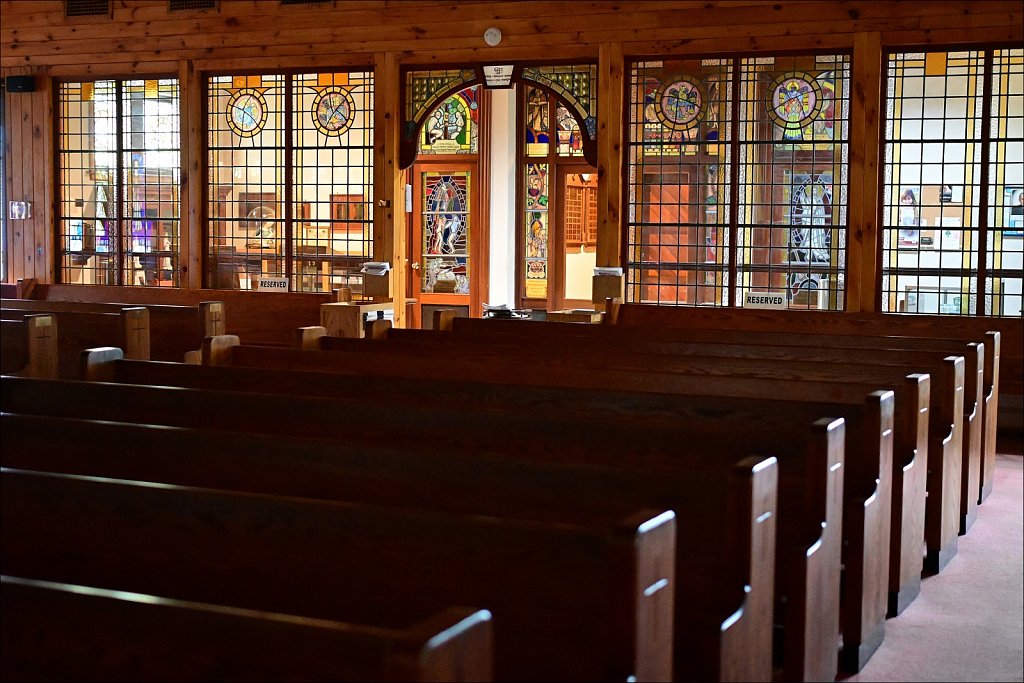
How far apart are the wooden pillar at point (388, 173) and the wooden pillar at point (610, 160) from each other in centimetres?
156

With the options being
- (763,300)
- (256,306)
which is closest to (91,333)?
(256,306)

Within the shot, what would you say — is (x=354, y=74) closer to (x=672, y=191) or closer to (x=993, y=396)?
(x=672, y=191)

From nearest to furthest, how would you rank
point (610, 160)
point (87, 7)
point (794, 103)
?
point (794, 103)
point (610, 160)
point (87, 7)

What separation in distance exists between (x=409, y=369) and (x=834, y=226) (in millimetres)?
4176

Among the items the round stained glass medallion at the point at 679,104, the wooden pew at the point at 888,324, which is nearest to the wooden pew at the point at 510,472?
the wooden pew at the point at 888,324

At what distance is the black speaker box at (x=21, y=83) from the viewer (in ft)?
30.9

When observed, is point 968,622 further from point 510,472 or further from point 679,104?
point 679,104

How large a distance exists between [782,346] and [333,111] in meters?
4.92

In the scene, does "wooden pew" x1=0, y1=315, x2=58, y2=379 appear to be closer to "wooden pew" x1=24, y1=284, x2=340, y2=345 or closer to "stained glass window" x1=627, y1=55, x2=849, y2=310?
"wooden pew" x1=24, y1=284, x2=340, y2=345

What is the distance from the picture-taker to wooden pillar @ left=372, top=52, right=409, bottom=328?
8461mm

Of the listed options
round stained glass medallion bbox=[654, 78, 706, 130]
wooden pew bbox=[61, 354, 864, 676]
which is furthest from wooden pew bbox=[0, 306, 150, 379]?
round stained glass medallion bbox=[654, 78, 706, 130]

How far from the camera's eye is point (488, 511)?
2506 millimetres

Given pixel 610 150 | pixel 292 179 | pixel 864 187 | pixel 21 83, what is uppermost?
pixel 21 83

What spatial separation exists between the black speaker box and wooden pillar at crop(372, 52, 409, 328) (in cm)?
308
